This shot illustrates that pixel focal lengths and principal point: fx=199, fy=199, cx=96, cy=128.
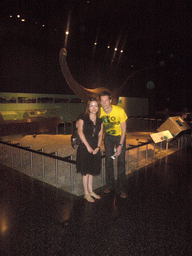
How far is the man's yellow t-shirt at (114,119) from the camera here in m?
2.61

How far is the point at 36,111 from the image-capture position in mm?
8852

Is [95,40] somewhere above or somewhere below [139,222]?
above

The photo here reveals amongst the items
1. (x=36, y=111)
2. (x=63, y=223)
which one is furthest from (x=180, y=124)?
(x=36, y=111)

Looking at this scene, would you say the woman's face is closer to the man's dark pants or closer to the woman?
the woman

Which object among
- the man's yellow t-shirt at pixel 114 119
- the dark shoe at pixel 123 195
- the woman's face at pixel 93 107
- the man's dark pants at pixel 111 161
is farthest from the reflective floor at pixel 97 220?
the woman's face at pixel 93 107

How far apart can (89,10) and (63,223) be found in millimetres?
5244

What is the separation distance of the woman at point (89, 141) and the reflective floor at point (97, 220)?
40 centimetres

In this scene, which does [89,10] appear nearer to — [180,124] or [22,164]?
[180,124]

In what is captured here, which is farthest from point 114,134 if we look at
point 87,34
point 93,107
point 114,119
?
point 87,34

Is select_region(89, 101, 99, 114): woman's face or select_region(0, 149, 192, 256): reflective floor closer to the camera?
select_region(0, 149, 192, 256): reflective floor

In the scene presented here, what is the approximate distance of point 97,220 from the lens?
7.19 ft

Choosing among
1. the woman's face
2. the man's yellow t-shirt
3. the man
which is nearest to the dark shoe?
the man

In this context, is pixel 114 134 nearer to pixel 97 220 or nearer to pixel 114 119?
pixel 114 119

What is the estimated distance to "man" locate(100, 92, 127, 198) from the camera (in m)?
2.60
